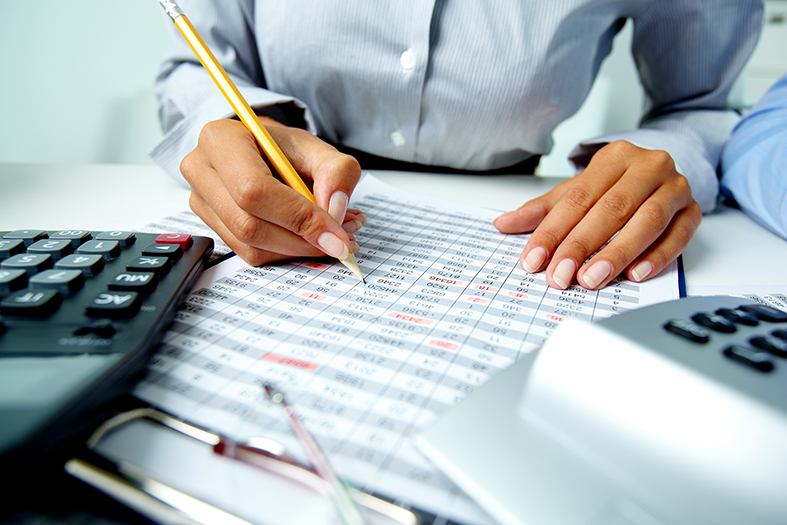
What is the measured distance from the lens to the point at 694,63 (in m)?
0.56

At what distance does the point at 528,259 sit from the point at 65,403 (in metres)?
0.27

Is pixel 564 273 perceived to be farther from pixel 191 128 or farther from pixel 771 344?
pixel 191 128

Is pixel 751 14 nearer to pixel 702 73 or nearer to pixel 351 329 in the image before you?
pixel 702 73

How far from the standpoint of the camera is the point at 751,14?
0.54 metres

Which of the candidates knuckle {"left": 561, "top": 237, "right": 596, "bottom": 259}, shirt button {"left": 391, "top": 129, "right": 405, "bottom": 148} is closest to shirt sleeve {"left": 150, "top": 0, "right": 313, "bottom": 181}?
shirt button {"left": 391, "top": 129, "right": 405, "bottom": 148}

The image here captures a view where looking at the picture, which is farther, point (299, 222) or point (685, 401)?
point (299, 222)

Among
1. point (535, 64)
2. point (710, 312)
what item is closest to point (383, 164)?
point (535, 64)

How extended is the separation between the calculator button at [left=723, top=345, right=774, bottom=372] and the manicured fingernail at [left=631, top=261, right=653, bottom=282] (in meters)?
0.15

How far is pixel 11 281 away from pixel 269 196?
0.43 feet

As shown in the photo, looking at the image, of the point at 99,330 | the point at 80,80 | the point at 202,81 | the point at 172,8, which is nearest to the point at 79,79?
the point at 80,80

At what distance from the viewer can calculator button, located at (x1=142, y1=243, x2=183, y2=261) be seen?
258 millimetres

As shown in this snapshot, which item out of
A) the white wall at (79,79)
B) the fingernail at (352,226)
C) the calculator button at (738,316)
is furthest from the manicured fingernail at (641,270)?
the white wall at (79,79)

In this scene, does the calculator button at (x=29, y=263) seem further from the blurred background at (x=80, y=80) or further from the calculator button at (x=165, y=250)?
the blurred background at (x=80, y=80)

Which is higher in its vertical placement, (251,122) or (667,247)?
(251,122)
